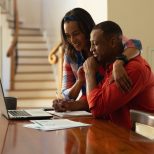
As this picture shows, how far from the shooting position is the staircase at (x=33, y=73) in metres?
6.86

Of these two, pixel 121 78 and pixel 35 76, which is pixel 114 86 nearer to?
pixel 121 78

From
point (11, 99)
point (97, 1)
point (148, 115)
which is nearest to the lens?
point (148, 115)

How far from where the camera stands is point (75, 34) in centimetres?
209

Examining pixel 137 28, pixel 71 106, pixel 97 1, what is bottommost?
pixel 71 106

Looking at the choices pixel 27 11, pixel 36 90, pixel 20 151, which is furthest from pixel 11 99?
pixel 27 11

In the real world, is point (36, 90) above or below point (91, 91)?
below

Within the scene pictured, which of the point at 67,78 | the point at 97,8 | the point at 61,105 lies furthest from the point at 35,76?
the point at 61,105

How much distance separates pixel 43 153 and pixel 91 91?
0.81 metres

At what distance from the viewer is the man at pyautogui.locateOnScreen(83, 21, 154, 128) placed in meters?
1.64

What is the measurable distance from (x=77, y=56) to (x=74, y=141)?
118 centimetres

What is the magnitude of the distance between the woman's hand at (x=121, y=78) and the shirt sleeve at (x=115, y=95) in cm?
2

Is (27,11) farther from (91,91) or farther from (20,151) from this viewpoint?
(20,151)

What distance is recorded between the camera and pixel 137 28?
10.5 feet

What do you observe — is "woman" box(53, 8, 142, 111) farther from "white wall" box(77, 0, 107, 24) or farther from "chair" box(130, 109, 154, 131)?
"white wall" box(77, 0, 107, 24)
